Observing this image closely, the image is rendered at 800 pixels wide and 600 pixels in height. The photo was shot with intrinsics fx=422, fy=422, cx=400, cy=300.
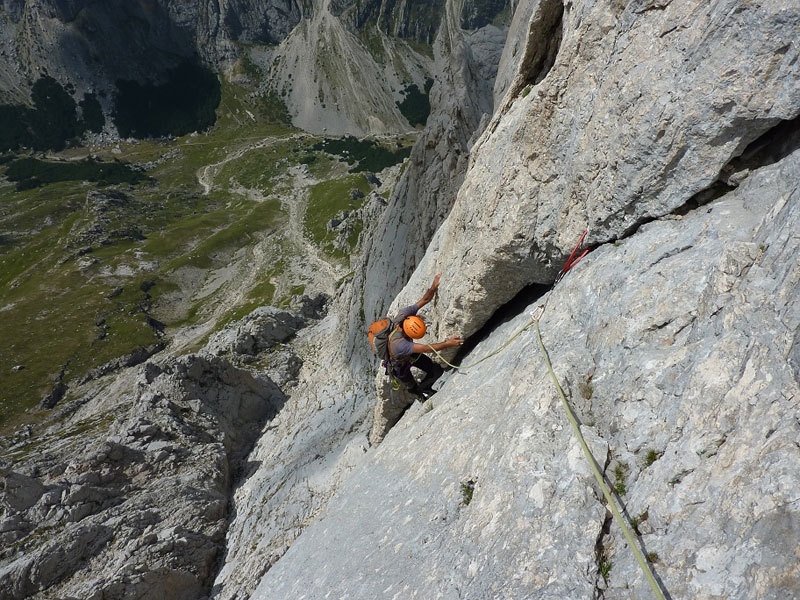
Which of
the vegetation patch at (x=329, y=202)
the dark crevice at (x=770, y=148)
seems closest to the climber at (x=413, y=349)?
the dark crevice at (x=770, y=148)

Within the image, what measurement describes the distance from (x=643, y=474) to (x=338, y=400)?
3237cm

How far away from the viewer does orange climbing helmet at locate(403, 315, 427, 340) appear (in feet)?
48.7

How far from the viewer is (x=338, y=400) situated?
37031mm

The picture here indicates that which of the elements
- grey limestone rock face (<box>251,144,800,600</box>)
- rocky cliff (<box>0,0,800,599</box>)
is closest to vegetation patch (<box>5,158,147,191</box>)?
rocky cliff (<box>0,0,800,599</box>)

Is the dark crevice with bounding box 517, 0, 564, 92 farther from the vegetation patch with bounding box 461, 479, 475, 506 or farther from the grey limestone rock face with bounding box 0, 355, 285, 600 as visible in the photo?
the grey limestone rock face with bounding box 0, 355, 285, 600

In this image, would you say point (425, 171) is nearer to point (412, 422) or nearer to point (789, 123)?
point (412, 422)

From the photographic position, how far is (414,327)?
15.0 m

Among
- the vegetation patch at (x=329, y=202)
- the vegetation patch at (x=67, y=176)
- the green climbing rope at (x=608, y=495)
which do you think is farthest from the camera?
the vegetation patch at (x=67, y=176)

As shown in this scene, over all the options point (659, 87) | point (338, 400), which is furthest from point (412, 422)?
point (338, 400)

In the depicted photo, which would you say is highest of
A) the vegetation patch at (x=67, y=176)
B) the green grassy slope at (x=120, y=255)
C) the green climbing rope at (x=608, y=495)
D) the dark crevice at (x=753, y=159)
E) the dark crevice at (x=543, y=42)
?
the vegetation patch at (x=67, y=176)

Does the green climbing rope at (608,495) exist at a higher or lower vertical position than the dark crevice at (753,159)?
lower

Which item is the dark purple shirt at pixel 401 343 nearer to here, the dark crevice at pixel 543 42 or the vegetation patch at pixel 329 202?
the dark crevice at pixel 543 42

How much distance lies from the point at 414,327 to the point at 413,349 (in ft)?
2.58

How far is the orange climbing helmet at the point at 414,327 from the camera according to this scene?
48.7ft
